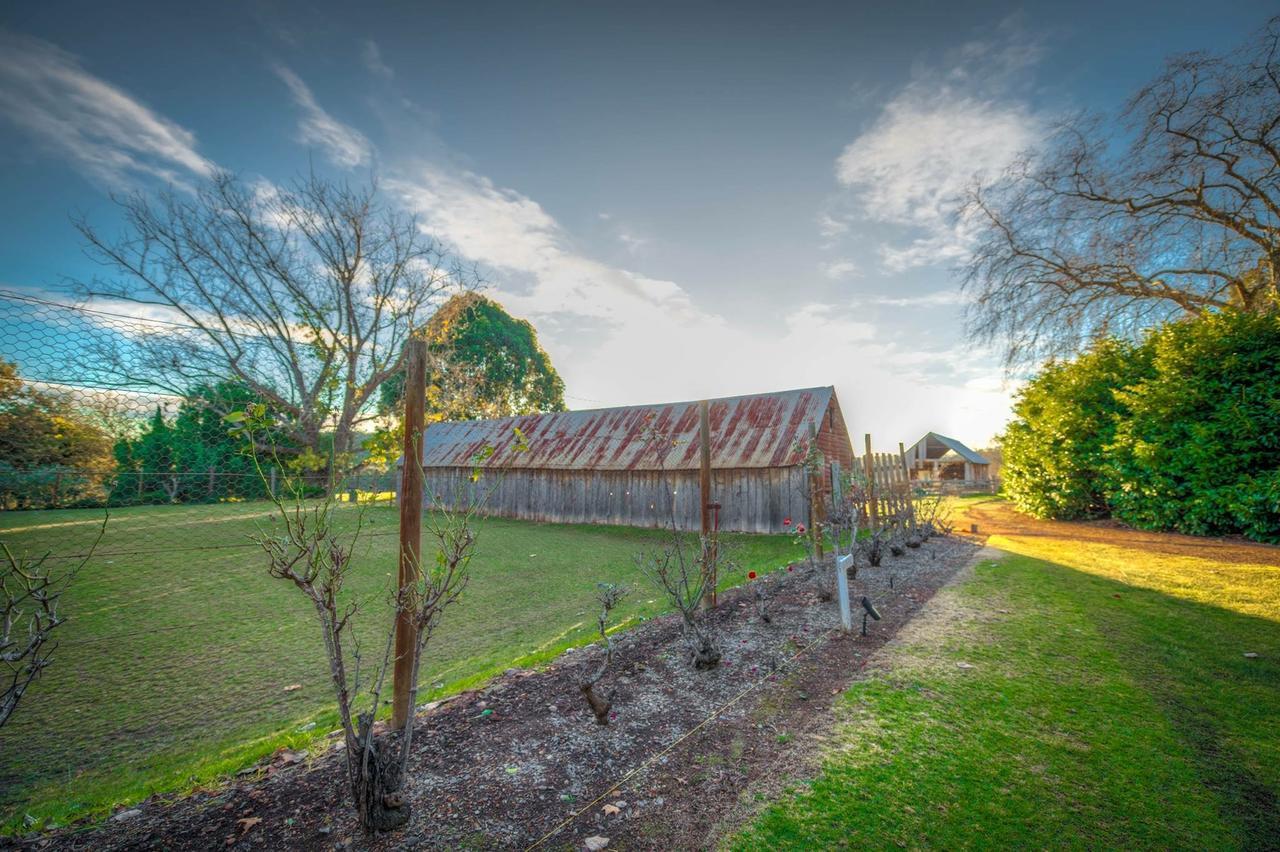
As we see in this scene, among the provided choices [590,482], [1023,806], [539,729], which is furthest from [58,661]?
[590,482]

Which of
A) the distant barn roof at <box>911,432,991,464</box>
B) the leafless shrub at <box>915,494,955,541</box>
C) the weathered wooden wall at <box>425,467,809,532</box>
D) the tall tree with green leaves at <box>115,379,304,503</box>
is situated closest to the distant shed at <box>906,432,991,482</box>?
the distant barn roof at <box>911,432,991,464</box>

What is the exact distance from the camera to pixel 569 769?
3.19 meters

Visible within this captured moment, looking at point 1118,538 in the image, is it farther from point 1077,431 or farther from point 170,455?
point 170,455

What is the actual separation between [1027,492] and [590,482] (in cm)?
1499

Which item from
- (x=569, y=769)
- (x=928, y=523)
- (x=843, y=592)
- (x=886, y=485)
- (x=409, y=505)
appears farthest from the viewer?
(x=886, y=485)

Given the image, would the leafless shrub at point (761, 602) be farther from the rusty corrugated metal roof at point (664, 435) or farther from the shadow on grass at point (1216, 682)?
the rusty corrugated metal roof at point (664, 435)

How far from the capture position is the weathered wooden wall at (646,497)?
1455cm

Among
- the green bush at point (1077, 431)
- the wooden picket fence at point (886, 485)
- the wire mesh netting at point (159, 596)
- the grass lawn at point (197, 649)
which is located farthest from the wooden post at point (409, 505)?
the green bush at point (1077, 431)

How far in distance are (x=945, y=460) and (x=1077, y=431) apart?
25653mm

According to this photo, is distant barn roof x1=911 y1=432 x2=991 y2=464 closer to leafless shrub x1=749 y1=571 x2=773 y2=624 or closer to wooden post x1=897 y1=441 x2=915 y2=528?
wooden post x1=897 y1=441 x2=915 y2=528

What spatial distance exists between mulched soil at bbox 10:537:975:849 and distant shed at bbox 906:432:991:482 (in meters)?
36.6

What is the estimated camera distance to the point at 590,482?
18.0m

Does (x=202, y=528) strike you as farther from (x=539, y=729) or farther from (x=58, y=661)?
(x=539, y=729)

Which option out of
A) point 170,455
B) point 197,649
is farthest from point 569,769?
point 170,455
